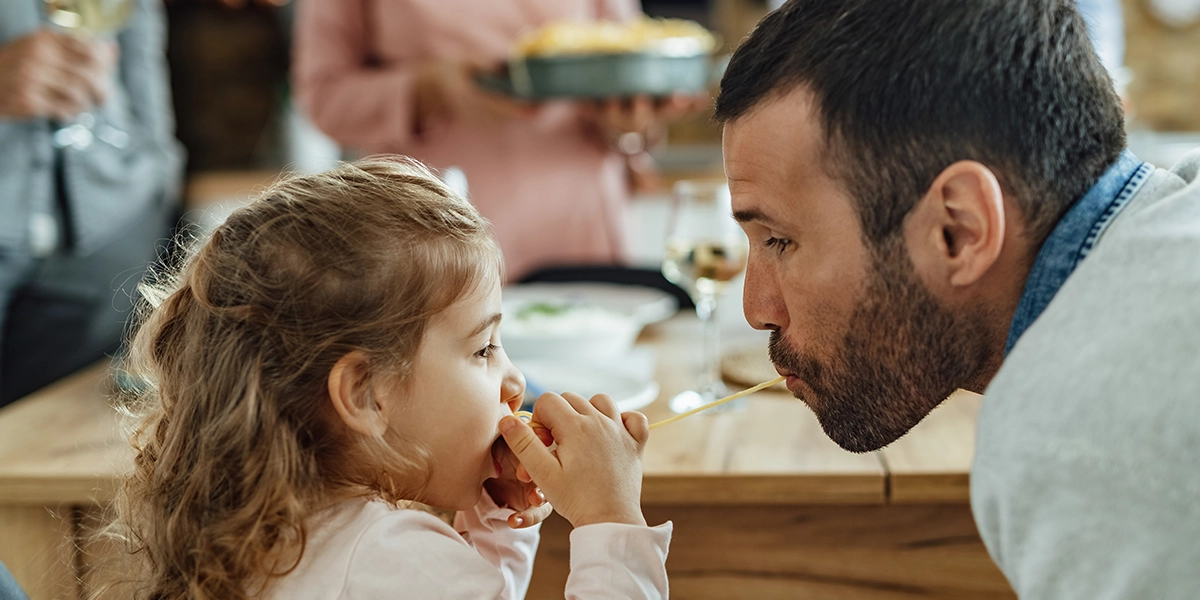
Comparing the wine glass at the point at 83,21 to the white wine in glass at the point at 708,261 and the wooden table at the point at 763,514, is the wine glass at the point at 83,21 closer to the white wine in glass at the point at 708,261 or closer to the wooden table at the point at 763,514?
the wooden table at the point at 763,514

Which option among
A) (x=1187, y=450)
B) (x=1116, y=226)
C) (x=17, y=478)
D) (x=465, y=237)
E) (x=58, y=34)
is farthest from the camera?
(x=58, y=34)

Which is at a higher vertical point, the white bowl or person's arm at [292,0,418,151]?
person's arm at [292,0,418,151]

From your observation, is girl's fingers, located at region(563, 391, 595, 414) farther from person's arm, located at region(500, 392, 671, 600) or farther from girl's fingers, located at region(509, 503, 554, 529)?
girl's fingers, located at region(509, 503, 554, 529)

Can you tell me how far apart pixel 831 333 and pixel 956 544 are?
1.37 ft

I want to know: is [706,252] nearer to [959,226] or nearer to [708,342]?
[708,342]

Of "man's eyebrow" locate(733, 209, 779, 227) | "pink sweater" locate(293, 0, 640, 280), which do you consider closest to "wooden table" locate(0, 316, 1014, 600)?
"man's eyebrow" locate(733, 209, 779, 227)

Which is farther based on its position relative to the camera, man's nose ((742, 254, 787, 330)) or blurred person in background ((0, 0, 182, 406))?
blurred person in background ((0, 0, 182, 406))

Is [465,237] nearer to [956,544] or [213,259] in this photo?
[213,259]

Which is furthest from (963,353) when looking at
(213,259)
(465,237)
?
(213,259)

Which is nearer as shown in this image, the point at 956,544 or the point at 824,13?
the point at 824,13

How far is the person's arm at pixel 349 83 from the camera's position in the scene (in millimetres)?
2209

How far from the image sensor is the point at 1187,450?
667 millimetres

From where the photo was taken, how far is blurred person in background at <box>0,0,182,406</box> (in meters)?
1.71

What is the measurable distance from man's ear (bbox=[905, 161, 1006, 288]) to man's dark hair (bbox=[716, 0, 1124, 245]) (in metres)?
0.02
